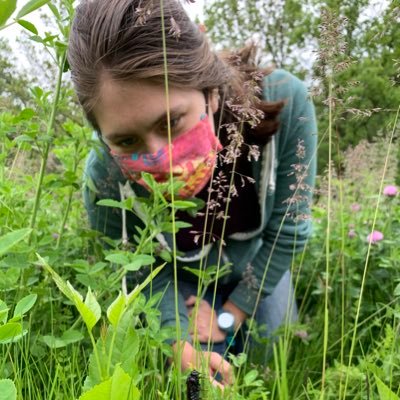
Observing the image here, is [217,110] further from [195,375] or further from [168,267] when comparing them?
[195,375]

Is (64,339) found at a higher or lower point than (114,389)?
lower

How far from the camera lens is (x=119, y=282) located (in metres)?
1.35

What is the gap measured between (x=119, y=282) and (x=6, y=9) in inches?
34.2

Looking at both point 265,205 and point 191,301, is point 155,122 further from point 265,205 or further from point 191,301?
point 191,301

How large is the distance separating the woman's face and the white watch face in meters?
0.71

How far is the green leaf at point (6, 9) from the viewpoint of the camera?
58 centimetres

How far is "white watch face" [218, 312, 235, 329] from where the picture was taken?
1.80 meters

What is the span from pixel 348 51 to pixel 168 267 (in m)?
1.12

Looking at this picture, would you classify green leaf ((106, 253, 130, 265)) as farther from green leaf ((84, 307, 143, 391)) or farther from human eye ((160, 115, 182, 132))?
human eye ((160, 115, 182, 132))

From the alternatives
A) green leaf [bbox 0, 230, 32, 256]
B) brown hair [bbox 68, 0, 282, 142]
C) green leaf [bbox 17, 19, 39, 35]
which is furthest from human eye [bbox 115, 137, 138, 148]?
green leaf [bbox 0, 230, 32, 256]

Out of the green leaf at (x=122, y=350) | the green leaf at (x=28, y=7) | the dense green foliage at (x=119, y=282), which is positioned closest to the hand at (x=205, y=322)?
the dense green foliage at (x=119, y=282)

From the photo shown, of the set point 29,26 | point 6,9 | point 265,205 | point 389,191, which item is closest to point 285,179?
point 265,205

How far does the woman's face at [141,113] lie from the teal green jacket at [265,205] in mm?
229

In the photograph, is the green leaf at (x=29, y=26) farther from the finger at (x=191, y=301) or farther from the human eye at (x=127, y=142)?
the finger at (x=191, y=301)
